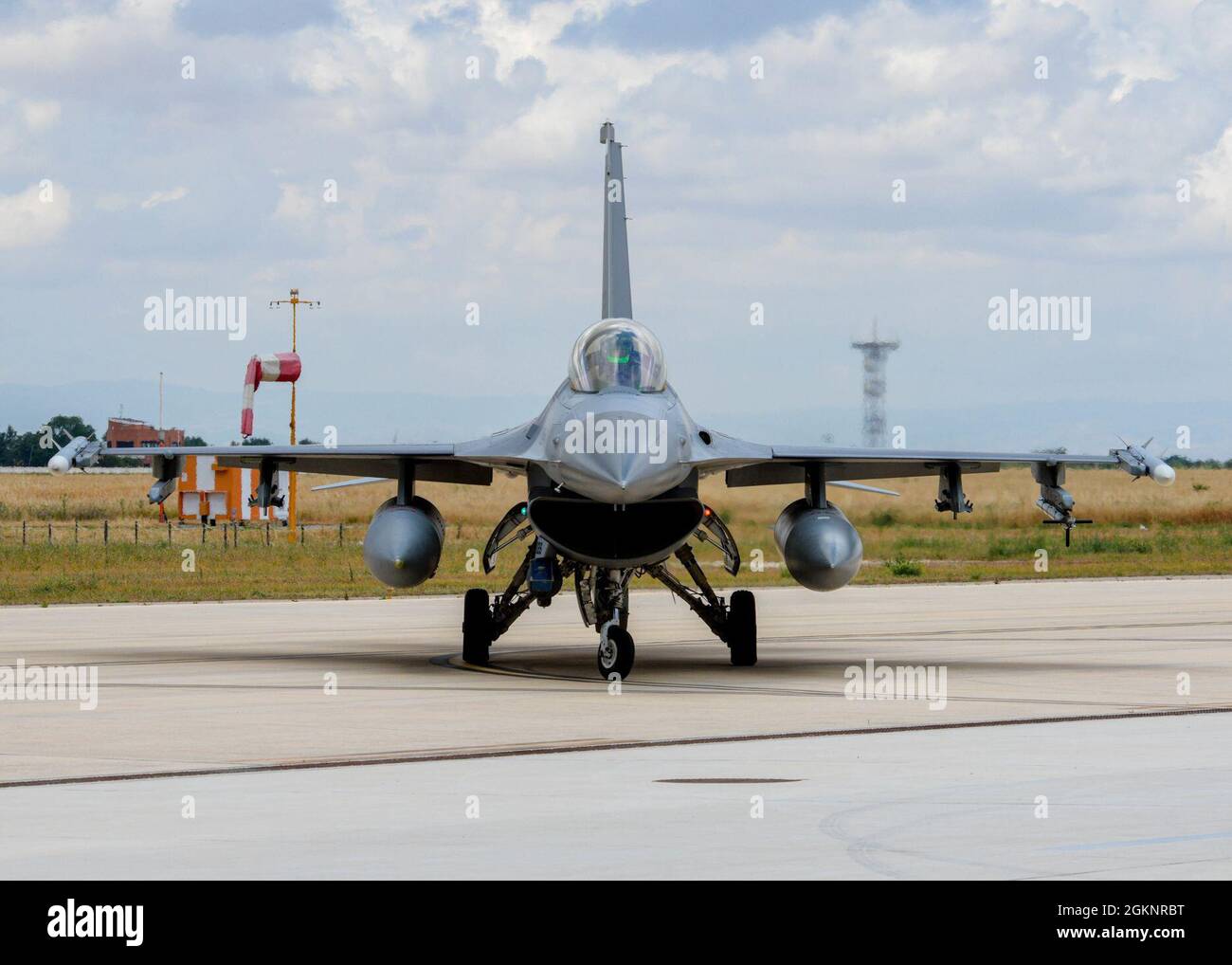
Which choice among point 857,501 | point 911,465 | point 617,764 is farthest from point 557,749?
point 857,501

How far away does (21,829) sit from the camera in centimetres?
956

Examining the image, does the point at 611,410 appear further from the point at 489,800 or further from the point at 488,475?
the point at 489,800

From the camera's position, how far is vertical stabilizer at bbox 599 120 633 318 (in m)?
23.3

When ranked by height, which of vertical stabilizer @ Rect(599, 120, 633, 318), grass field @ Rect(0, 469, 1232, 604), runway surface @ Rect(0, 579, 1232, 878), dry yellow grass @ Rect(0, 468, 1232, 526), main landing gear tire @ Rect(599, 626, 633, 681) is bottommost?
runway surface @ Rect(0, 579, 1232, 878)

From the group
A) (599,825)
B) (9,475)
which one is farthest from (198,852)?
(9,475)

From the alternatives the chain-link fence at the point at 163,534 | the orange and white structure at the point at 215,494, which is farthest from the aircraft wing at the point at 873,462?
the orange and white structure at the point at 215,494

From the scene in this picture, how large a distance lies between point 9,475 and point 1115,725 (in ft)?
389

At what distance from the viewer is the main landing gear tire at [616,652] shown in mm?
19625

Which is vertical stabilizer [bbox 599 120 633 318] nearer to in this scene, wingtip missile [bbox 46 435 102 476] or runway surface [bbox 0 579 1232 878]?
runway surface [bbox 0 579 1232 878]

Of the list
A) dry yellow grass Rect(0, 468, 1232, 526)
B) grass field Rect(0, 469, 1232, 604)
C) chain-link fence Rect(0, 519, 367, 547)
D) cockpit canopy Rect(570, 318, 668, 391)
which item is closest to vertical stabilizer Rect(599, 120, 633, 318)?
cockpit canopy Rect(570, 318, 668, 391)

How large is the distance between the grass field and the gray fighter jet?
14.5 meters

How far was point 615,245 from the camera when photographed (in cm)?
2345

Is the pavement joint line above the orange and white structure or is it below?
below
